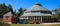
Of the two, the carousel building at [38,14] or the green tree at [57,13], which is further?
the carousel building at [38,14]

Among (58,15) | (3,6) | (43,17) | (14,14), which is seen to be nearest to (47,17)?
(43,17)

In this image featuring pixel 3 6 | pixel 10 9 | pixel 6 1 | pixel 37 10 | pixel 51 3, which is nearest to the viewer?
pixel 51 3

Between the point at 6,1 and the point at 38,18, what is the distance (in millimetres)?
3299

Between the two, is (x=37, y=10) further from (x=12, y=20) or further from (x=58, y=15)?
(x=12, y=20)

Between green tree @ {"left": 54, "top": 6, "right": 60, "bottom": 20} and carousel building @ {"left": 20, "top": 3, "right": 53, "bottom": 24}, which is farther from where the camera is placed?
carousel building @ {"left": 20, "top": 3, "right": 53, "bottom": 24}

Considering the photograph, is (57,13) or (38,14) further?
(38,14)

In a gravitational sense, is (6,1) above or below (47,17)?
above

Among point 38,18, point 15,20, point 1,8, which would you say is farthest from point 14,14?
point 38,18

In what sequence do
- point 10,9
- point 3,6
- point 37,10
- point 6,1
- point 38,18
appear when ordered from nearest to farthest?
point 6,1, point 3,6, point 10,9, point 38,18, point 37,10

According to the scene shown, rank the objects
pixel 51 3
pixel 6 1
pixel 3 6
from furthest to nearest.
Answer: pixel 3 6, pixel 6 1, pixel 51 3

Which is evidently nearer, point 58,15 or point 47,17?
point 58,15

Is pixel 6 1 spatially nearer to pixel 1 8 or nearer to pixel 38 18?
pixel 1 8

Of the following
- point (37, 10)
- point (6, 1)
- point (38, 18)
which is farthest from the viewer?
point (37, 10)

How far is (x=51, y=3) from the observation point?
7660 millimetres
